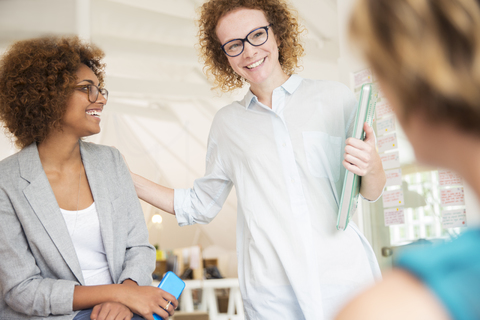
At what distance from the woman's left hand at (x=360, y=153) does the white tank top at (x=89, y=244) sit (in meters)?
0.85

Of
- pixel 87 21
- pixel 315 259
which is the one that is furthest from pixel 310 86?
pixel 87 21

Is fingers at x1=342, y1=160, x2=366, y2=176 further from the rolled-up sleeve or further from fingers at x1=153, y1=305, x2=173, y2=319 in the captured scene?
fingers at x1=153, y1=305, x2=173, y2=319

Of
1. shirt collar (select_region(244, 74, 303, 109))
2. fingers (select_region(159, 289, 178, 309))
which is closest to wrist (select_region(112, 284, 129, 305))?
fingers (select_region(159, 289, 178, 309))

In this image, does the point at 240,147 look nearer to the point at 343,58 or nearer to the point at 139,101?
the point at 343,58

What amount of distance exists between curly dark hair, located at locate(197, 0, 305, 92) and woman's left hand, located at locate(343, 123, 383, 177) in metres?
0.60

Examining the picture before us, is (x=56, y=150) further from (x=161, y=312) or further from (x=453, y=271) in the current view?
(x=453, y=271)

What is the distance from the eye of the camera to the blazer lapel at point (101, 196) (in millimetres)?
1369

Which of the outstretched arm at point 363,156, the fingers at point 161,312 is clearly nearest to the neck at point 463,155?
the outstretched arm at point 363,156

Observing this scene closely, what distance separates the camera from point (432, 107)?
0.34 metres

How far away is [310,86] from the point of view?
144 centimetres

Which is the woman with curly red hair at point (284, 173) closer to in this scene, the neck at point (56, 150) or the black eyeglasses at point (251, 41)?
the black eyeglasses at point (251, 41)

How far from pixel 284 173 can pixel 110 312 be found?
665 millimetres

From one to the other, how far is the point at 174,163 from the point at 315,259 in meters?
5.41

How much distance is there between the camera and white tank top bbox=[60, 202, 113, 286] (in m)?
1.36
